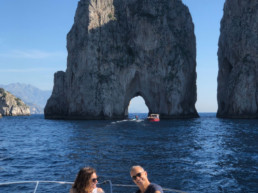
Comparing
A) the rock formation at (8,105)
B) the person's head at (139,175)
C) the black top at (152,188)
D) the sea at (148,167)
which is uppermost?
the rock formation at (8,105)

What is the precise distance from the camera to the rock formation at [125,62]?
83625 mm

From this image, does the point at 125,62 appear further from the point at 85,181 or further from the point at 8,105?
the point at 8,105

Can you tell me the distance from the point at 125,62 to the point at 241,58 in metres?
34.5

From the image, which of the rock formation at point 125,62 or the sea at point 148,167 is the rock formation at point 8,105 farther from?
the sea at point 148,167

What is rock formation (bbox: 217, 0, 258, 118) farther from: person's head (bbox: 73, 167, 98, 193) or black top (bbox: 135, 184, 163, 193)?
person's head (bbox: 73, 167, 98, 193)

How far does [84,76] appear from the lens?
8375 centimetres

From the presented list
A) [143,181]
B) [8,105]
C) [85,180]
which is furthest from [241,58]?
[8,105]

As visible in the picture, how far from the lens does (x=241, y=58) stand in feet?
269

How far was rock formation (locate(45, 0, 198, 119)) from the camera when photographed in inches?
3292

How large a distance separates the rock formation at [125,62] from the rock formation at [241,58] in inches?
514

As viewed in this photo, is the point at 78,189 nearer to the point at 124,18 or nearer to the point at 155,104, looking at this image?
the point at 155,104

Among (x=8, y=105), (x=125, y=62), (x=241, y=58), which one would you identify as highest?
(x=241, y=58)

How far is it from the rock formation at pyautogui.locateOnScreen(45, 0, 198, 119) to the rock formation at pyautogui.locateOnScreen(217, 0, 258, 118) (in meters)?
13.1

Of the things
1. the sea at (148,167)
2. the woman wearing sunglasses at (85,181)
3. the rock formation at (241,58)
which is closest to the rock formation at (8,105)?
the rock formation at (241,58)
